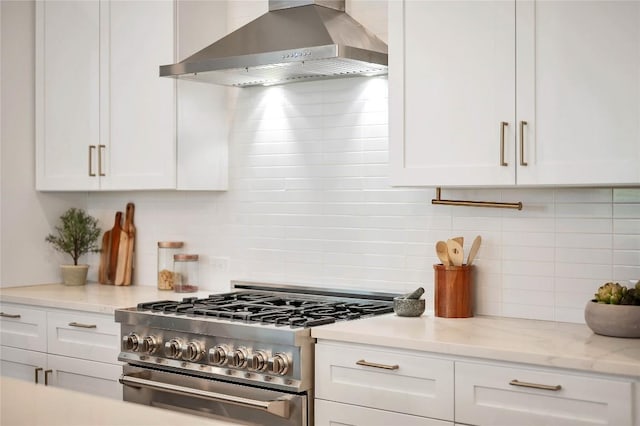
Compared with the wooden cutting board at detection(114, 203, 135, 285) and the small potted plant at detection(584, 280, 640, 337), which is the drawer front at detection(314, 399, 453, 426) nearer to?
the small potted plant at detection(584, 280, 640, 337)

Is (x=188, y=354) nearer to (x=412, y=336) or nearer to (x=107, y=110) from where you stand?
(x=412, y=336)

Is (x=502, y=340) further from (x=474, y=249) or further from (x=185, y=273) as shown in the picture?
(x=185, y=273)

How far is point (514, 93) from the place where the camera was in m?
3.13

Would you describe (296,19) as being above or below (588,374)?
above

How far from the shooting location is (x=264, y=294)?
4176 mm

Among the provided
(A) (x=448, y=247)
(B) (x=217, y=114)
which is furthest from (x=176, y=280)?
(A) (x=448, y=247)

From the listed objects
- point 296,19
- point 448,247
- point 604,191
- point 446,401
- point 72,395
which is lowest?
point 446,401

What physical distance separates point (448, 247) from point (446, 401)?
79 cm

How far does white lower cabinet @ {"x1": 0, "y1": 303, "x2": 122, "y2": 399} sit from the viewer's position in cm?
397

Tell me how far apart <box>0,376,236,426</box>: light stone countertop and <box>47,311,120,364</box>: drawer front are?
1.82 meters

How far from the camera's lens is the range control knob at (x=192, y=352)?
11.4ft

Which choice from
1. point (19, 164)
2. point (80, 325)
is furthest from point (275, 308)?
point (19, 164)

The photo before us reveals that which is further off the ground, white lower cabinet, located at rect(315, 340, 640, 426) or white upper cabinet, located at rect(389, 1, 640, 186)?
white upper cabinet, located at rect(389, 1, 640, 186)

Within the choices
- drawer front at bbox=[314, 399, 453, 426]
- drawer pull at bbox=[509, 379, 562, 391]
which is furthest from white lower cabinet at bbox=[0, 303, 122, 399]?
drawer pull at bbox=[509, 379, 562, 391]
